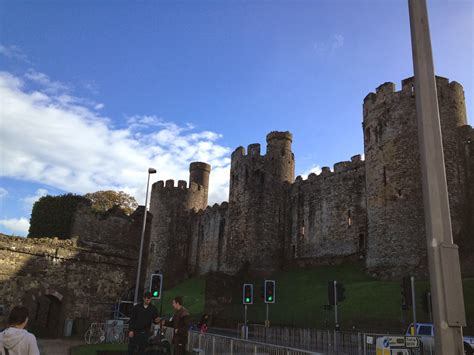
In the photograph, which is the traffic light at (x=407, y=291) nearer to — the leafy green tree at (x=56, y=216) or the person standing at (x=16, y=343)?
the person standing at (x=16, y=343)

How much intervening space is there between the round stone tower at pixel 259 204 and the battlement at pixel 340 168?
99.8 inches

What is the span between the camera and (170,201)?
5491cm

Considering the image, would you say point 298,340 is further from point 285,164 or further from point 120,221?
point 285,164

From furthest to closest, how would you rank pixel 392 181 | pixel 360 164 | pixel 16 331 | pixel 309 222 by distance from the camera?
pixel 309 222, pixel 360 164, pixel 392 181, pixel 16 331

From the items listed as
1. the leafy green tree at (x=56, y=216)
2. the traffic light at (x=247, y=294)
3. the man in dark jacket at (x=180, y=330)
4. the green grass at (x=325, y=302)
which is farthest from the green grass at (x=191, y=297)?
the man in dark jacket at (x=180, y=330)

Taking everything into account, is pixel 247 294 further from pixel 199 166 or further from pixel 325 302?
pixel 199 166

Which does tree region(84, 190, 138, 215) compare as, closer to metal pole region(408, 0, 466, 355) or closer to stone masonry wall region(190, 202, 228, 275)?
stone masonry wall region(190, 202, 228, 275)

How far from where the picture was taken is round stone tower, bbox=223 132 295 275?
39469mm

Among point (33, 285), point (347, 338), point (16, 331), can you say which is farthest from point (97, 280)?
point (16, 331)

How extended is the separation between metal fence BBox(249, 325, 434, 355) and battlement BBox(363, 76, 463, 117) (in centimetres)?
1697

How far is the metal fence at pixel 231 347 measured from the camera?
9050mm

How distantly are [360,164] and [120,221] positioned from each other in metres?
19.0

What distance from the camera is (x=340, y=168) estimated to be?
125ft

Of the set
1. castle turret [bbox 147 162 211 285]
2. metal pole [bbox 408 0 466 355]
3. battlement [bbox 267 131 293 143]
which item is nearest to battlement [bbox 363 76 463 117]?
battlement [bbox 267 131 293 143]
